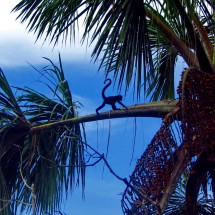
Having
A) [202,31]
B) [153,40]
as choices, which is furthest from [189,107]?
[153,40]

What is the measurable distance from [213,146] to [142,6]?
146 cm

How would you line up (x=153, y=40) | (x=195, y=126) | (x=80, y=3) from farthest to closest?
(x=153, y=40) → (x=80, y=3) → (x=195, y=126)

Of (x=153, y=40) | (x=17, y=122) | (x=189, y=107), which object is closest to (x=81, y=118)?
(x=17, y=122)

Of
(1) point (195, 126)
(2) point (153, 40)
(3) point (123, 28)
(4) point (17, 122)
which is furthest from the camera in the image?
(2) point (153, 40)

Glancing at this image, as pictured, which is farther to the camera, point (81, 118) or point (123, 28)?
point (81, 118)

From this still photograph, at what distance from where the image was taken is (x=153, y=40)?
808 centimetres

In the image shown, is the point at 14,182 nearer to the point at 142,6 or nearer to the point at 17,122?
the point at 17,122

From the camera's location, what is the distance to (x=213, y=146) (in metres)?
4.93

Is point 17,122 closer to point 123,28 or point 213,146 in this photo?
point 123,28

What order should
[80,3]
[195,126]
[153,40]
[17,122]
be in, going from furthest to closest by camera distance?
[153,40]
[17,122]
[80,3]
[195,126]

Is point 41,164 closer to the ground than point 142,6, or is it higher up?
closer to the ground

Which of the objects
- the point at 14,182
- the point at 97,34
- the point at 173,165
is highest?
the point at 97,34

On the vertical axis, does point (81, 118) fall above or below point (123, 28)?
below

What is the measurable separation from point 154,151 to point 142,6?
139cm
